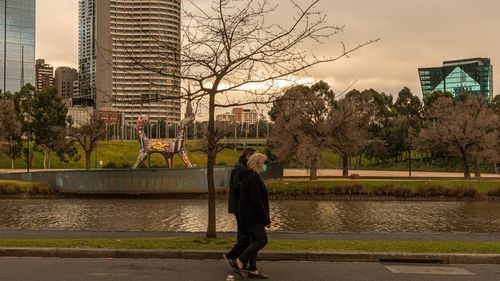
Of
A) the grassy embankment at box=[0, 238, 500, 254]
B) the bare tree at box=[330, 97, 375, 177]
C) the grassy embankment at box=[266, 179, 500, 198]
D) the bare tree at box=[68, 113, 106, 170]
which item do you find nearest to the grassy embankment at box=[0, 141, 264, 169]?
the bare tree at box=[68, 113, 106, 170]

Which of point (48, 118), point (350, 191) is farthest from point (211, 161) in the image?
point (48, 118)

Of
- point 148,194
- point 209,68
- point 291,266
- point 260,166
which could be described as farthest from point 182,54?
point 148,194

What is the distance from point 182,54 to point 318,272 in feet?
20.4

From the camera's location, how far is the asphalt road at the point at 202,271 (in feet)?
30.4

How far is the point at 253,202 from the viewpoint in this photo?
927cm

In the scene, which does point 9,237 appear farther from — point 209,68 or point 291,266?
point 291,266

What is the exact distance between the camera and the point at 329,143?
50188 millimetres

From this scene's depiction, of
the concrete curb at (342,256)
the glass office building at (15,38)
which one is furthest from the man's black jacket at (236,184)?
the glass office building at (15,38)

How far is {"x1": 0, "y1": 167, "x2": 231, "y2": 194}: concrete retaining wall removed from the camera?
4153 cm

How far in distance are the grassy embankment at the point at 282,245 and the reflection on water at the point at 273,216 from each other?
10.3 metres

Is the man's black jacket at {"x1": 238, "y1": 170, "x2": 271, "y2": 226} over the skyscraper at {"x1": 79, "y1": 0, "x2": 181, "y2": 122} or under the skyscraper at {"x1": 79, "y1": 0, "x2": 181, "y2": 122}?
under

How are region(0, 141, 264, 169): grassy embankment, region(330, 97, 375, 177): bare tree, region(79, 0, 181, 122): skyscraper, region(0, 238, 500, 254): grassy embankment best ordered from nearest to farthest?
1. region(0, 238, 500, 254): grassy embankment
2. region(79, 0, 181, 122): skyscraper
3. region(330, 97, 375, 177): bare tree
4. region(0, 141, 264, 169): grassy embankment

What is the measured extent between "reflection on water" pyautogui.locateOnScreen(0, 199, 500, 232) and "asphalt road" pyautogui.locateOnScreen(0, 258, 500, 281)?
12.0 meters

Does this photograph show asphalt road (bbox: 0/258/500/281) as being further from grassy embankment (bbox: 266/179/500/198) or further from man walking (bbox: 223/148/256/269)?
grassy embankment (bbox: 266/179/500/198)
